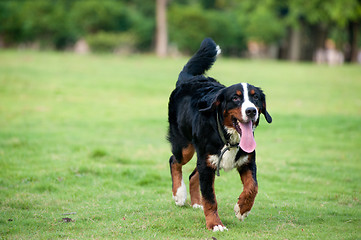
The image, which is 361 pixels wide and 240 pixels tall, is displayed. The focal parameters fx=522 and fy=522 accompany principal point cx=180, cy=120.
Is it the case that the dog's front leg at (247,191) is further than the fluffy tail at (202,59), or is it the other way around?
the fluffy tail at (202,59)

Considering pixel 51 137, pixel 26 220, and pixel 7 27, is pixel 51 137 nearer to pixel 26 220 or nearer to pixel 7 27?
pixel 26 220

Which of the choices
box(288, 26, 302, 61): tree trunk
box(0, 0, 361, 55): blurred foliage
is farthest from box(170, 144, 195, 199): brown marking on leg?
box(288, 26, 302, 61): tree trunk

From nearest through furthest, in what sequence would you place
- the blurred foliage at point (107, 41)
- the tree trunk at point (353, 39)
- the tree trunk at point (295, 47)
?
1. the tree trunk at point (353, 39)
2. the blurred foliage at point (107, 41)
3. the tree trunk at point (295, 47)

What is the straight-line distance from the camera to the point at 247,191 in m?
5.59

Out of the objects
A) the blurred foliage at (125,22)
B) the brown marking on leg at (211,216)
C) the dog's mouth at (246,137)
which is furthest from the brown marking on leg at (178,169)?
the blurred foliage at (125,22)

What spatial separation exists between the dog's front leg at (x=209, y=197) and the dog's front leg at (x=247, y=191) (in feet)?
0.86

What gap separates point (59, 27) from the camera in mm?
50125

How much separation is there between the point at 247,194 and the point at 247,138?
65cm

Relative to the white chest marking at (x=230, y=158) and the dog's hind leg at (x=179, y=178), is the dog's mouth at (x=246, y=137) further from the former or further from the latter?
the dog's hind leg at (x=179, y=178)

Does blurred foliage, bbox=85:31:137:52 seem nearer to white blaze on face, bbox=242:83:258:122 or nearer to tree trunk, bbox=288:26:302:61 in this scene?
tree trunk, bbox=288:26:302:61

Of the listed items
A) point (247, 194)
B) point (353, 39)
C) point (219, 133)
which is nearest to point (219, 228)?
point (247, 194)

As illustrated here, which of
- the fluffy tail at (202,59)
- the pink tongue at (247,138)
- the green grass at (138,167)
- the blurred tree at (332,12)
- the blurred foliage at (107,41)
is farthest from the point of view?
the blurred foliage at (107,41)

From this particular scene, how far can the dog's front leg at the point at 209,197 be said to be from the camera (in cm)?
561

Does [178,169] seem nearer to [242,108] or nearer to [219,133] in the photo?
[219,133]
